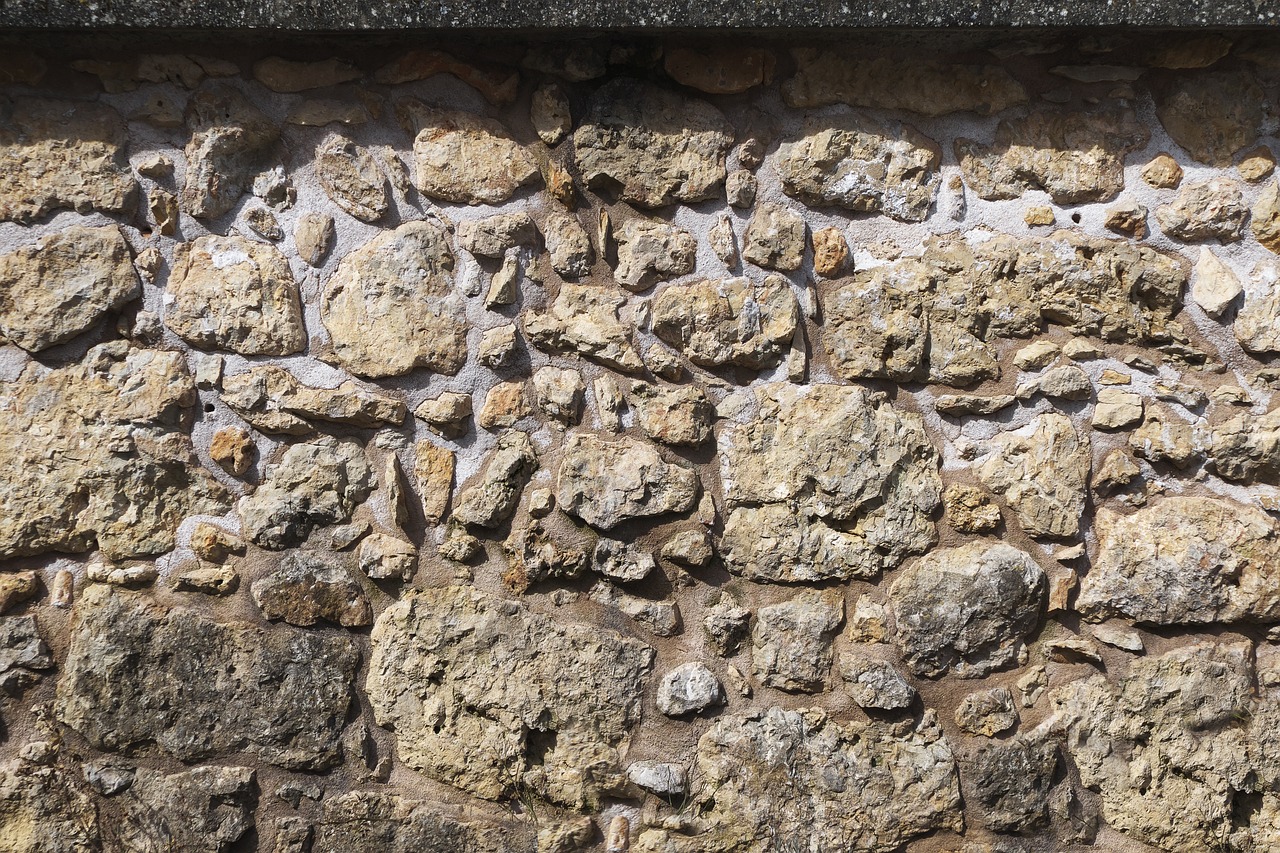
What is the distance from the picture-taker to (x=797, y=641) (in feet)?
6.45

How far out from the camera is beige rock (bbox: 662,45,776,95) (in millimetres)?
1962

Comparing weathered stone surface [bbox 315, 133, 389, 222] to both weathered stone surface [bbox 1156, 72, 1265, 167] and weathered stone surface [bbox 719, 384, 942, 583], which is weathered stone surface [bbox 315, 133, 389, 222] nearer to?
weathered stone surface [bbox 719, 384, 942, 583]

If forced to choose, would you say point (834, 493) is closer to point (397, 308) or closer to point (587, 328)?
point (587, 328)

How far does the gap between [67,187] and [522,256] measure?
97 centimetres

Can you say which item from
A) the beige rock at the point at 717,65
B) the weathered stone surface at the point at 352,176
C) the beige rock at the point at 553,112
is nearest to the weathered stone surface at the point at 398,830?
the weathered stone surface at the point at 352,176

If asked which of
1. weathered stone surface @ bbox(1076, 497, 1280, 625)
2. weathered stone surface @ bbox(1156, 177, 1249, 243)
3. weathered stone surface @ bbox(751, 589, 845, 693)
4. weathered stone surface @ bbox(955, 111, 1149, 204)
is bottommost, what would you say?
weathered stone surface @ bbox(751, 589, 845, 693)

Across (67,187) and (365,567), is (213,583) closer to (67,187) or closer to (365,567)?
(365,567)

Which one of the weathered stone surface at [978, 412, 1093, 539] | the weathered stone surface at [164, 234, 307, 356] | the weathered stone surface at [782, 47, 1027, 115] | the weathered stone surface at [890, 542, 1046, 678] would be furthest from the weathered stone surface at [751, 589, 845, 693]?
the weathered stone surface at [164, 234, 307, 356]

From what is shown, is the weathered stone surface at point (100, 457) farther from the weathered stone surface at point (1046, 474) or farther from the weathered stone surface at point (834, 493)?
the weathered stone surface at point (1046, 474)

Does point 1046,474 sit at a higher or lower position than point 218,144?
lower

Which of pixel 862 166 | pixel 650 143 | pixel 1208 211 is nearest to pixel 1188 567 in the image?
pixel 1208 211

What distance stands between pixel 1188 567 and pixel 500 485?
1.48 metres

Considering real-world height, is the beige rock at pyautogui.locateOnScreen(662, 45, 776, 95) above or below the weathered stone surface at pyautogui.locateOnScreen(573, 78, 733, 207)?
above

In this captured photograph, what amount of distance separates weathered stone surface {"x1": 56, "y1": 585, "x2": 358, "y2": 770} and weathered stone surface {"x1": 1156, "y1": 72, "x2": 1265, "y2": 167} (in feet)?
7.09
